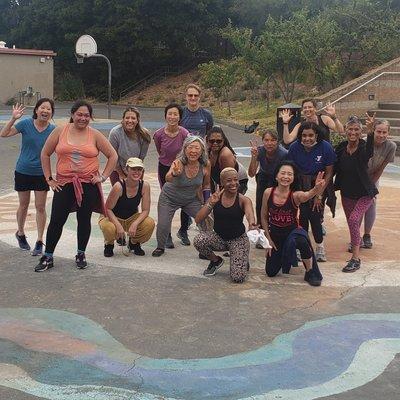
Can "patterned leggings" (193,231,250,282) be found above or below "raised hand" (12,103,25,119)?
below

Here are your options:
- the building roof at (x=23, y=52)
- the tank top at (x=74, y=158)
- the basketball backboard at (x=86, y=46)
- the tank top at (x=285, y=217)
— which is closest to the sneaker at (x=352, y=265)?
the tank top at (x=285, y=217)

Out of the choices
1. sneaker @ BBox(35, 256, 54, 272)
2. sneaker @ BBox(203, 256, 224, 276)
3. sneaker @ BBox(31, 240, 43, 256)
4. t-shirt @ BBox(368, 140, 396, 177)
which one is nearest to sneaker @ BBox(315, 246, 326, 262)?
t-shirt @ BBox(368, 140, 396, 177)

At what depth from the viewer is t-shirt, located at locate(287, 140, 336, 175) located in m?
5.85

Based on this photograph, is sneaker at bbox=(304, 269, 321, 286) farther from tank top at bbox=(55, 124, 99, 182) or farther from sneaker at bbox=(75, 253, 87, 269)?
tank top at bbox=(55, 124, 99, 182)

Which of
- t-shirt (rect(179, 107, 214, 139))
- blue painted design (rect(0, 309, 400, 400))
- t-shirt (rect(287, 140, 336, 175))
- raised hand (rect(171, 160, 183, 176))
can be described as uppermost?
t-shirt (rect(179, 107, 214, 139))

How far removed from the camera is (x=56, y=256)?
244 inches

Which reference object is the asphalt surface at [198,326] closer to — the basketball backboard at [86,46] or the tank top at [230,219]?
the tank top at [230,219]

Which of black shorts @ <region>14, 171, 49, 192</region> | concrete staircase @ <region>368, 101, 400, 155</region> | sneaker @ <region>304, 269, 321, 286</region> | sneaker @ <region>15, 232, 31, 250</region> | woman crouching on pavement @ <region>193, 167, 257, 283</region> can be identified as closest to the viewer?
sneaker @ <region>304, 269, 321, 286</region>

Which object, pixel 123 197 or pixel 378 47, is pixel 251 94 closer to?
pixel 378 47

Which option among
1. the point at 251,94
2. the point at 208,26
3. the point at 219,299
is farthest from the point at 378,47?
the point at 208,26

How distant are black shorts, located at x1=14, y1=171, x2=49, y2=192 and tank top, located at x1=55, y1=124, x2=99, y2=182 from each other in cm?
62

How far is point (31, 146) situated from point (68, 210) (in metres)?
0.87

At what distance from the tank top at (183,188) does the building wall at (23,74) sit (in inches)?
1247

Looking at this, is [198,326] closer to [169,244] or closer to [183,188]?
[183,188]
